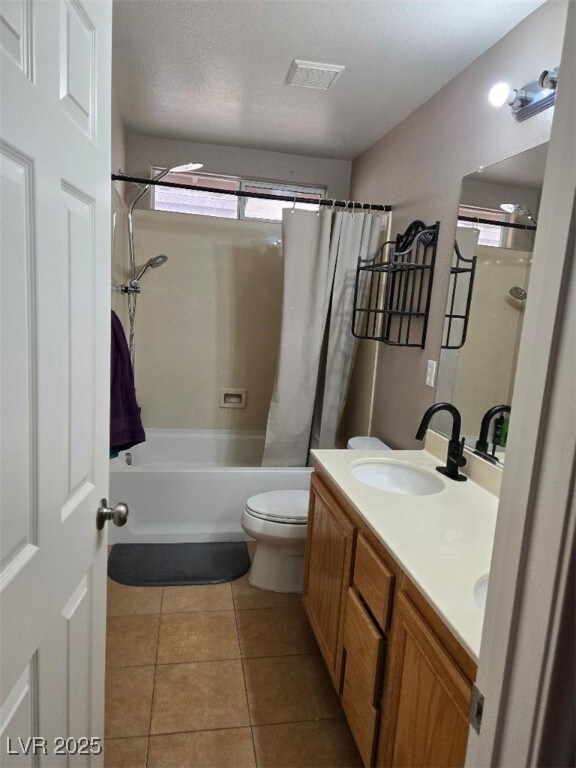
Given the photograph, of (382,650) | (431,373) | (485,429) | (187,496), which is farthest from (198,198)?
(382,650)

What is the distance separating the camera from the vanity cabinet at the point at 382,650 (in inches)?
37.6

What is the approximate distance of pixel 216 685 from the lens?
175 centimetres

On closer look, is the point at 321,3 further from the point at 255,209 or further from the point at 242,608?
the point at 242,608

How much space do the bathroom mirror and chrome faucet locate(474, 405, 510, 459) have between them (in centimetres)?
2

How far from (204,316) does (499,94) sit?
2302 millimetres

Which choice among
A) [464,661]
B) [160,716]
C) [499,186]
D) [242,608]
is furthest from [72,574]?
[499,186]

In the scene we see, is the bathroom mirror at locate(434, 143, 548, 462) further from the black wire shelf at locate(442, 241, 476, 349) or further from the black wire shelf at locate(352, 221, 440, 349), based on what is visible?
the black wire shelf at locate(352, 221, 440, 349)

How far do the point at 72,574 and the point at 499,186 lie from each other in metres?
1.84

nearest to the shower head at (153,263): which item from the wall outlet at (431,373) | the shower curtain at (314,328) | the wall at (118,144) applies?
the wall at (118,144)

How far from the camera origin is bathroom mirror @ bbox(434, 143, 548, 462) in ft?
5.23

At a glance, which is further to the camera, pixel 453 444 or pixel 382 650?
pixel 453 444

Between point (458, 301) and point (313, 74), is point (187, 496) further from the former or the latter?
point (313, 74)

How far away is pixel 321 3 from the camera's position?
171 cm

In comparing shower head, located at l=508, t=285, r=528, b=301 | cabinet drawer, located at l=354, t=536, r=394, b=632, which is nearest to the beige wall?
shower head, located at l=508, t=285, r=528, b=301
